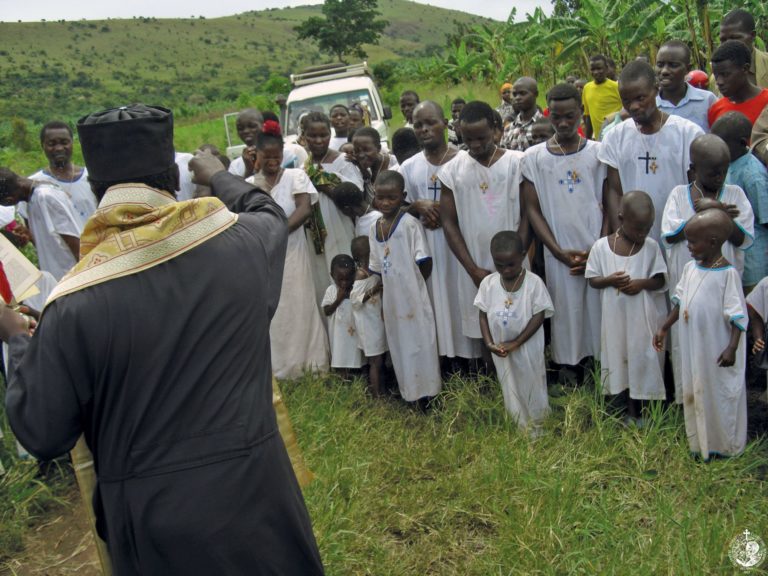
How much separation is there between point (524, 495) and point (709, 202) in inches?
67.1

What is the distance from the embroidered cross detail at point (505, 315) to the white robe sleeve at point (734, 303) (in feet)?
3.68

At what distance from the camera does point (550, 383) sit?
486 centimetres

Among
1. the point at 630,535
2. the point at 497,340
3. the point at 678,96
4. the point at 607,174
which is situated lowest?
the point at 630,535

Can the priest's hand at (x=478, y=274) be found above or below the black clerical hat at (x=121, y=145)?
below

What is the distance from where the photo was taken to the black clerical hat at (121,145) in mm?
2008

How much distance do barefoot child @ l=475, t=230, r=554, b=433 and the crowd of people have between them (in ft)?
0.04

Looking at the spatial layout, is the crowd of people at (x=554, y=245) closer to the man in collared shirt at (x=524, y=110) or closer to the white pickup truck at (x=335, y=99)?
the man in collared shirt at (x=524, y=110)

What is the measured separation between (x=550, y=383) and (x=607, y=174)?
135cm

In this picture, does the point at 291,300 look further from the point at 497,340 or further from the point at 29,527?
the point at 29,527

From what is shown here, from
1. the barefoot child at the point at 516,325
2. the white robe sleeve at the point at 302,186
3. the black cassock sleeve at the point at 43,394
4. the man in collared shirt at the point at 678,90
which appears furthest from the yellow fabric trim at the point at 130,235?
the man in collared shirt at the point at 678,90

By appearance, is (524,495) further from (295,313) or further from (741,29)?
(741,29)

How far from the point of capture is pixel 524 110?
655 cm

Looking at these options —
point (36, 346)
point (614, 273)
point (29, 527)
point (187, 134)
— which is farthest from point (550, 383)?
point (187, 134)

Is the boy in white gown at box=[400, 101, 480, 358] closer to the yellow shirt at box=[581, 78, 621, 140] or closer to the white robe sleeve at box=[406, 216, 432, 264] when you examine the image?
the white robe sleeve at box=[406, 216, 432, 264]
